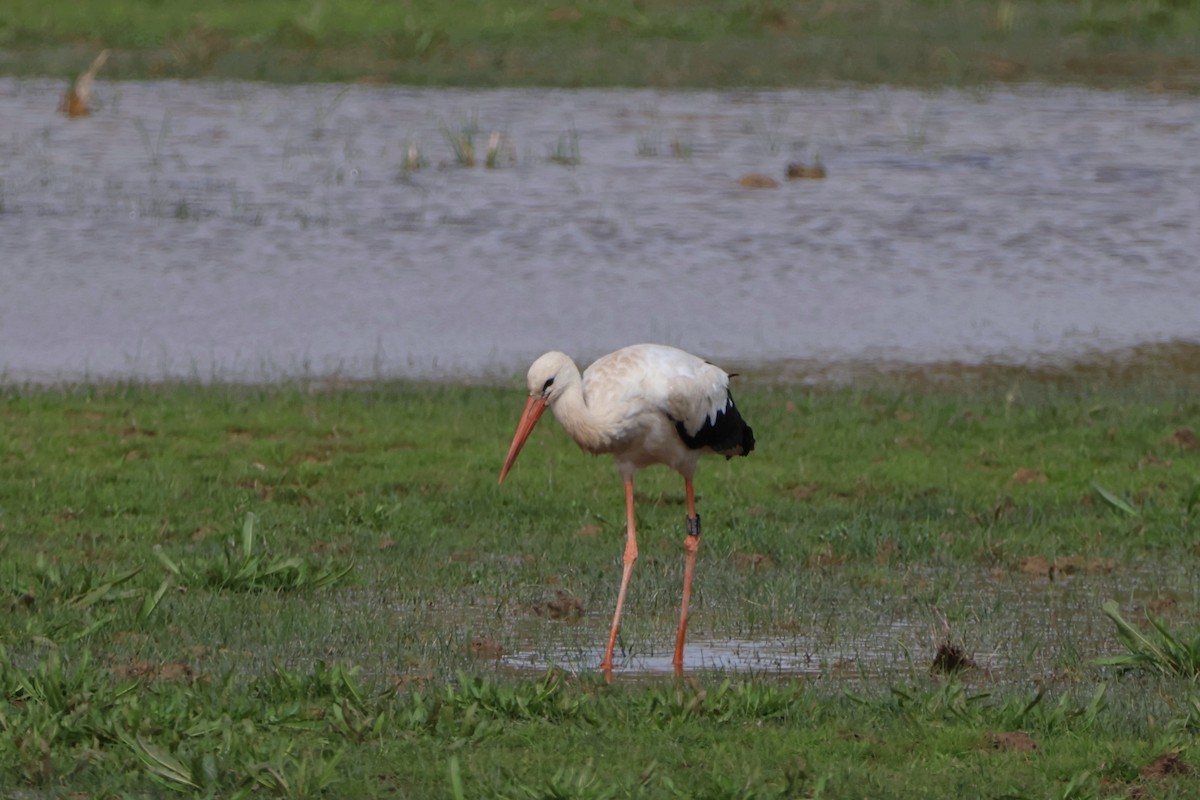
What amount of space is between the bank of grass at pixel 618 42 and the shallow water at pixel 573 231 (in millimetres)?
1418

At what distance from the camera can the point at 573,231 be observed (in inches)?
686

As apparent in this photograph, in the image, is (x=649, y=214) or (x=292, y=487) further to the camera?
(x=649, y=214)

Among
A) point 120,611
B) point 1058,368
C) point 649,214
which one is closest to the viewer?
point 120,611

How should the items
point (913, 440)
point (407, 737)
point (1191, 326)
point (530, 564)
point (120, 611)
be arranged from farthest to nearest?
point (1191, 326) → point (913, 440) → point (530, 564) → point (120, 611) → point (407, 737)

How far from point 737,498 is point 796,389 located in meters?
2.95

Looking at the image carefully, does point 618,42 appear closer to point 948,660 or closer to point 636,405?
point 636,405

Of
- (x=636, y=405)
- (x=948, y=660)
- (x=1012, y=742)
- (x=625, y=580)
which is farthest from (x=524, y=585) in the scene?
(x=1012, y=742)

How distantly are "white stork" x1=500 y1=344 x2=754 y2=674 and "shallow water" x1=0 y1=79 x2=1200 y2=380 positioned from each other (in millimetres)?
5488

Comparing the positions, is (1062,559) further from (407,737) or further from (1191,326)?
(1191,326)

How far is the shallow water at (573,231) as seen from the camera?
1411 centimetres

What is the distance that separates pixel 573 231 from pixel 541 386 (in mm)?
10052

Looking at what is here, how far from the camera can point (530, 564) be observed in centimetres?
813

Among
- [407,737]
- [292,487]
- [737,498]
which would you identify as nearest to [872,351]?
[737,498]

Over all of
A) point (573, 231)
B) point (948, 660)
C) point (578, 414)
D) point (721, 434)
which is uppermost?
point (578, 414)
